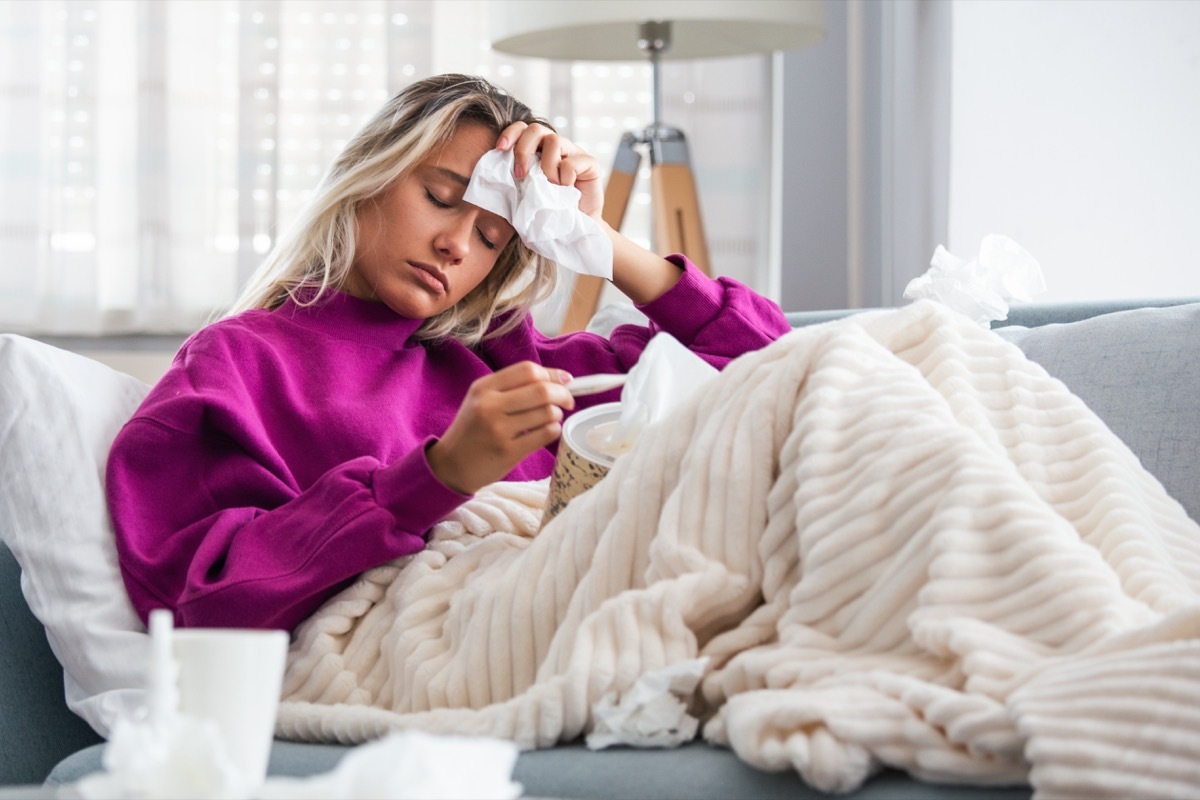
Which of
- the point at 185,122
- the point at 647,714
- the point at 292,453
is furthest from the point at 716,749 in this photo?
the point at 185,122

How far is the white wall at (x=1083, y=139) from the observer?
230cm

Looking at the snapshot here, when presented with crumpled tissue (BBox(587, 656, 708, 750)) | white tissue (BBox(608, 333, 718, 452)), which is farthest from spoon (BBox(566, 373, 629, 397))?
crumpled tissue (BBox(587, 656, 708, 750))

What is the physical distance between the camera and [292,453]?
4.36ft

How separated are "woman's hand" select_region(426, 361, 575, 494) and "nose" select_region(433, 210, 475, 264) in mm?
391

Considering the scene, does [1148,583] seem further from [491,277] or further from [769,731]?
[491,277]

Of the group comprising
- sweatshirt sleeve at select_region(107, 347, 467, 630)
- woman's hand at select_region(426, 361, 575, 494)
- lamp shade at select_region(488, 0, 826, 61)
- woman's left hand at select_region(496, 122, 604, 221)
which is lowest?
sweatshirt sleeve at select_region(107, 347, 467, 630)

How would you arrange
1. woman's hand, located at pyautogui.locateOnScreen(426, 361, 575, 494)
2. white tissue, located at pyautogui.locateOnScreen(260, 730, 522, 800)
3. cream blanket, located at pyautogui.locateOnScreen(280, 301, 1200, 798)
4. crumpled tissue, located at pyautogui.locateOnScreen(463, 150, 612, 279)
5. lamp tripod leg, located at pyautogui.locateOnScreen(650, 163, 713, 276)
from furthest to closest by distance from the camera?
lamp tripod leg, located at pyautogui.locateOnScreen(650, 163, 713, 276)
crumpled tissue, located at pyautogui.locateOnScreen(463, 150, 612, 279)
woman's hand, located at pyautogui.locateOnScreen(426, 361, 575, 494)
cream blanket, located at pyautogui.locateOnScreen(280, 301, 1200, 798)
white tissue, located at pyautogui.locateOnScreen(260, 730, 522, 800)

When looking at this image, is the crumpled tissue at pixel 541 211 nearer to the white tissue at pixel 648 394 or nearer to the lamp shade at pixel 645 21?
the white tissue at pixel 648 394

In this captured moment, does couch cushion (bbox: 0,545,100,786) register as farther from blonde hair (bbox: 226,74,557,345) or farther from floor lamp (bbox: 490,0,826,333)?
floor lamp (bbox: 490,0,826,333)

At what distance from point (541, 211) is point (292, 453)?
0.36 m

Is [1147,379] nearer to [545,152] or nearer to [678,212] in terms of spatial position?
[545,152]

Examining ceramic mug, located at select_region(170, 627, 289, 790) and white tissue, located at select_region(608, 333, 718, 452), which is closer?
ceramic mug, located at select_region(170, 627, 289, 790)

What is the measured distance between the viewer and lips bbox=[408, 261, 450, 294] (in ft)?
4.73

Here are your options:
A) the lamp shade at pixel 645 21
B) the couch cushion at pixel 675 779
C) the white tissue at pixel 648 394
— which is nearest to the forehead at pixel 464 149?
the white tissue at pixel 648 394
